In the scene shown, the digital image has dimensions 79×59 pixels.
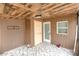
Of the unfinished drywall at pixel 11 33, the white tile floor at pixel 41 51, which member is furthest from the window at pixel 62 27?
the unfinished drywall at pixel 11 33

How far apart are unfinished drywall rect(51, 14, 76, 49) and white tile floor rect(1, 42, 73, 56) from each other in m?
0.07

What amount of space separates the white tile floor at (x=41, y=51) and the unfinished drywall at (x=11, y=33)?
0.21ft

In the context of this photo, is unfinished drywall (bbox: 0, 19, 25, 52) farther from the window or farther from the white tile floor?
the window

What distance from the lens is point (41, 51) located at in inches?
63.4

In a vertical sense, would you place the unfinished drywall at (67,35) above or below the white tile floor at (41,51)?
above

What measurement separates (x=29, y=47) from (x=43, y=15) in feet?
1.45

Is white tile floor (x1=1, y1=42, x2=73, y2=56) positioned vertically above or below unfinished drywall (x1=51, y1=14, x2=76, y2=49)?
below

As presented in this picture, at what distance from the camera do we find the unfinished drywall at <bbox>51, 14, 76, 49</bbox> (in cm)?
153

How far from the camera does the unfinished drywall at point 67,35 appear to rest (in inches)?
60.2

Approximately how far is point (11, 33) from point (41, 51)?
44cm

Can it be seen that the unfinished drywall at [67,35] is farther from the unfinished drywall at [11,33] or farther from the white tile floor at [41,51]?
the unfinished drywall at [11,33]

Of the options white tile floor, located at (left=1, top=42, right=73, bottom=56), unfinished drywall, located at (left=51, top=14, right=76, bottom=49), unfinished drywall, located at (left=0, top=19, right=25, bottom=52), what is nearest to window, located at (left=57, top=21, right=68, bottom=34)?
unfinished drywall, located at (left=51, top=14, right=76, bottom=49)

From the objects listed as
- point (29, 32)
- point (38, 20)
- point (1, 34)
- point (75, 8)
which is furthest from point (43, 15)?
point (1, 34)

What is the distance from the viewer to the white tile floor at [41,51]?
5.15ft
